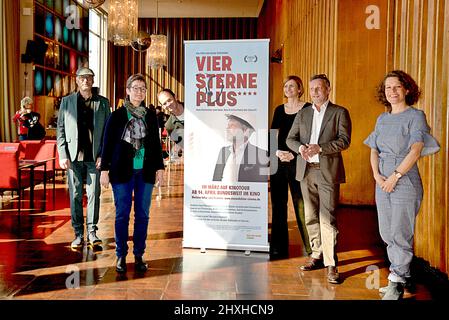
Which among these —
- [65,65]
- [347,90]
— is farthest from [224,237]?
[65,65]

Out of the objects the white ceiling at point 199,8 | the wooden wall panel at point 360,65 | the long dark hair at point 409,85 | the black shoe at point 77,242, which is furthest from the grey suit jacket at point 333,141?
the white ceiling at point 199,8

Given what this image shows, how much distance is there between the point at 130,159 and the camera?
372cm

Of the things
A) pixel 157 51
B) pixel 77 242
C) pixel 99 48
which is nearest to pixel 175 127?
pixel 77 242

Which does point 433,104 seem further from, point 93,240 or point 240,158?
point 93,240

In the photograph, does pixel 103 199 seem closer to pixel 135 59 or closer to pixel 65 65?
pixel 65 65

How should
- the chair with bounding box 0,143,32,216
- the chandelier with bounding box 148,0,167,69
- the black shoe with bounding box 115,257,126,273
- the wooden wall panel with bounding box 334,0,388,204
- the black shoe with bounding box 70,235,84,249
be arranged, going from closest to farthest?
the black shoe with bounding box 115,257,126,273 < the black shoe with bounding box 70,235,84,249 < the chair with bounding box 0,143,32,216 < the wooden wall panel with bounding box 334,0,388,204 < the chandelier with bounding box 148,0,167,69

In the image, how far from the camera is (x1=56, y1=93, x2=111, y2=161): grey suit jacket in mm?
4414

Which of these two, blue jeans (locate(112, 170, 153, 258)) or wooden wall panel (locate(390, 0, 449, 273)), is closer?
wooden wall panel (locate(390, 0, 449, 273))

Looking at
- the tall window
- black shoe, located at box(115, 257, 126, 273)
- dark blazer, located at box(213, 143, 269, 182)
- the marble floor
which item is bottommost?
the marble floor

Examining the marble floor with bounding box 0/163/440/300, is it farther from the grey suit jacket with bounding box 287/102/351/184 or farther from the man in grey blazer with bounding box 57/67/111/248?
the grey suit jacket with bounding box 287/102/351/184

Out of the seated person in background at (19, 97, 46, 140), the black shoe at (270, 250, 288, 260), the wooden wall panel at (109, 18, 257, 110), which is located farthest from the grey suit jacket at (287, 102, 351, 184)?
the wooden wall panel at (109, 18, 257, 110)

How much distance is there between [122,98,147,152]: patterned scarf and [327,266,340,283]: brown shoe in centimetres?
174

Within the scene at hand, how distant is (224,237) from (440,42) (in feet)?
7.93

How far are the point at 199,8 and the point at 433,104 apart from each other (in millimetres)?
13831
